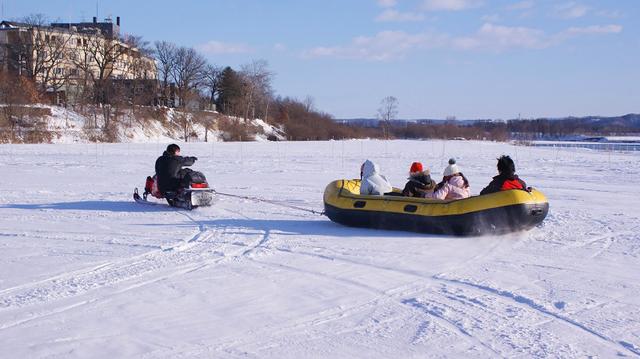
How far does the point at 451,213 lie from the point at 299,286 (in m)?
3.57

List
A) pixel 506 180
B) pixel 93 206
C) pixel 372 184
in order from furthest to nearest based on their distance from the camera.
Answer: pixel 93 206 → pixel 372 184 → pixel 506 180

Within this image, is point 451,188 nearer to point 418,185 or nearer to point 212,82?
point 418,185

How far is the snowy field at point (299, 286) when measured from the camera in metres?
5.23

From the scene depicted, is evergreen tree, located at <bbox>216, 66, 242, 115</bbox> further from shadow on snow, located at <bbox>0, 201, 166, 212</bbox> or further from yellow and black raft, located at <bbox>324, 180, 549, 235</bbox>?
yellow and black raft, located at <bbox>324, 180, 549, 235</bbox>

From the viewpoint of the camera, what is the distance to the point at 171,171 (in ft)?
44.1

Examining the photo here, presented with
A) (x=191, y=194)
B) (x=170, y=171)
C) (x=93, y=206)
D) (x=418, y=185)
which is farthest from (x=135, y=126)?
(x=418, y=185)

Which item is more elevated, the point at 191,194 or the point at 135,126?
the point at 135,126

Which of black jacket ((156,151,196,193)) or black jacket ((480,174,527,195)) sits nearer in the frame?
black jacket ((480,174,527,195))

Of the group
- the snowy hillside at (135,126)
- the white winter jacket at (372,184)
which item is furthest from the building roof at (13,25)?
the white winter jacket at (372,184)

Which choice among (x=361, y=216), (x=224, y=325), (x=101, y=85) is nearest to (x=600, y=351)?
(x=224, y=325)

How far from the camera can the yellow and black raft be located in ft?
31.6

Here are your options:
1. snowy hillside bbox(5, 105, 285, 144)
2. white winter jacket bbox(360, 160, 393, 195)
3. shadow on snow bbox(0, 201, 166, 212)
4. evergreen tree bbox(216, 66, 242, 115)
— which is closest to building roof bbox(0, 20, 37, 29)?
snowy hillside bbox(5, 105, 285, 144)

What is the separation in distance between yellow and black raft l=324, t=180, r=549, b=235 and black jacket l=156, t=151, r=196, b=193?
4.09 m

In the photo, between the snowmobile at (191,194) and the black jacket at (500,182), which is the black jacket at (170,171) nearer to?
the snowmobile at (191,194)
